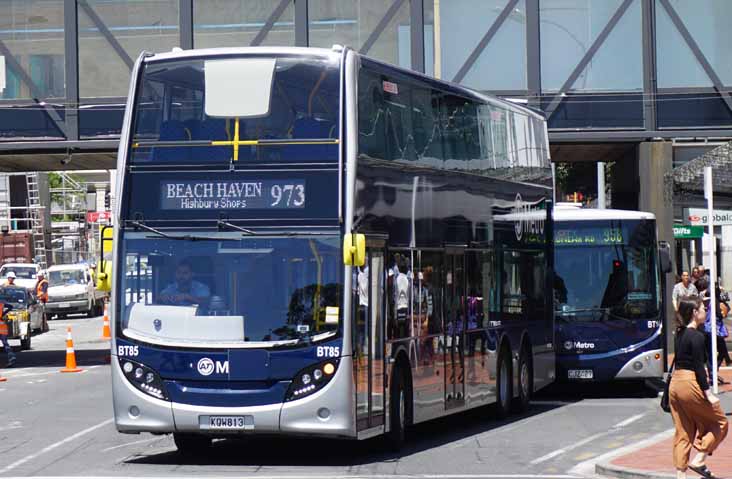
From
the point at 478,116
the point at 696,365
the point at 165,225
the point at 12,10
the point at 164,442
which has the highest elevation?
the point at 12,10

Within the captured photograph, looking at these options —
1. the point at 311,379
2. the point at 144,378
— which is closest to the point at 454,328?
the point at 311,379

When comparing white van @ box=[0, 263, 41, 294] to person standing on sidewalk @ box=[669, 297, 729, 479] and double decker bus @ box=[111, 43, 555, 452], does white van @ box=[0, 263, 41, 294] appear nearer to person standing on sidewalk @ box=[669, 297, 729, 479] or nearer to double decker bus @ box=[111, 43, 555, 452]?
double decker bus @ box=[111, 43, 555, 452]

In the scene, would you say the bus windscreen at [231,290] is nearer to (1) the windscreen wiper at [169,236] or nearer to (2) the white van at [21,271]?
(1) the windscreen wiper at [169,236]

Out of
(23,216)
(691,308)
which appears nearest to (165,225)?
(691,308)

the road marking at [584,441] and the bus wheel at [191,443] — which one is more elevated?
the bus wheel at [191,443]

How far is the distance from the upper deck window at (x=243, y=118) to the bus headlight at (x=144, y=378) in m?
2.02

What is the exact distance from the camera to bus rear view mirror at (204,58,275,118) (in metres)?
14.6

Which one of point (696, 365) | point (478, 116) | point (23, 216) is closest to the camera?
point (696, 365)

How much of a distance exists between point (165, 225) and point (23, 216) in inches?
2630

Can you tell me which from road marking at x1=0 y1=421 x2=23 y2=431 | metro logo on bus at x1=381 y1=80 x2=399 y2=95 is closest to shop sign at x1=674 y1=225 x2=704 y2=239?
road marking at x1=0 y1=421 x2=23 y2=431

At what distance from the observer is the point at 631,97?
29.4m

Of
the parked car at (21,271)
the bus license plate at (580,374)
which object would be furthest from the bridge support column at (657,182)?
the parked car at (21,271)

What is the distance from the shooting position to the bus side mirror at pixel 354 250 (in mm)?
13672

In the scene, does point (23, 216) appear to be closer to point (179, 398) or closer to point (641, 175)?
point (641, 175)
